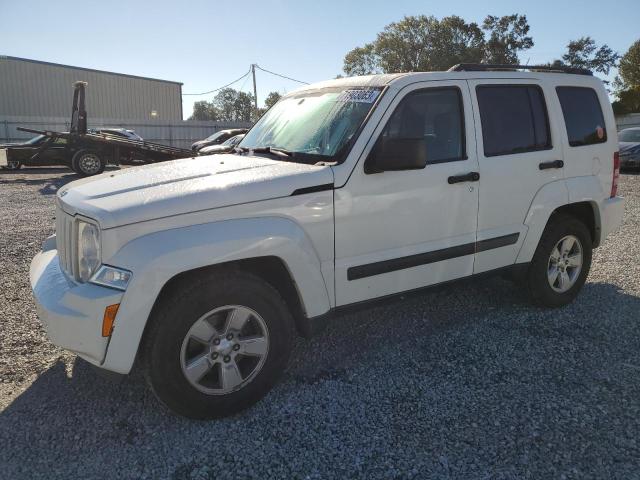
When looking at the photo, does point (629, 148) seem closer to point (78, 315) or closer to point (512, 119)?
point (512, 119)

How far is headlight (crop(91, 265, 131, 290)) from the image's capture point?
243cm

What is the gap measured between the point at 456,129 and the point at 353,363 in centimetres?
180

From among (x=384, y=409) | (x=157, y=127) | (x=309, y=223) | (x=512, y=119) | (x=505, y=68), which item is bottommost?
(x=384, y=409)

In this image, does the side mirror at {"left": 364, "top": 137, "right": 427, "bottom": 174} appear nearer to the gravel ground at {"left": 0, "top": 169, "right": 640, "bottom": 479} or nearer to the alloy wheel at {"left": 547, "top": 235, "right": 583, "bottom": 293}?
the gravel ground at {"left": 0, "top": 169, "right": 640, "bottom": 479}

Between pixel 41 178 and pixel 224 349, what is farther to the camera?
pixel 41 178

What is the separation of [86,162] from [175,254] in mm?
13853

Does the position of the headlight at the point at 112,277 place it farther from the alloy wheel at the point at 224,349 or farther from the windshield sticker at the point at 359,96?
the windshield sticker at the point at 359,96

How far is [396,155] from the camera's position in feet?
9.69

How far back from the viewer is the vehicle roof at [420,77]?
335 cm

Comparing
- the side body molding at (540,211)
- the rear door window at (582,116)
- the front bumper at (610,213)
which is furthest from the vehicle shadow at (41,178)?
the front bumper at (610,213)

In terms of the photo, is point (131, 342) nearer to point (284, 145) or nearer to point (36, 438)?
point (36, 438)

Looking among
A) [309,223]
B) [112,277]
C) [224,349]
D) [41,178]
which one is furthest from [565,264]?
[41,178]

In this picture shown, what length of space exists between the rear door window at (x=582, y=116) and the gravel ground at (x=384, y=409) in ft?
4.98

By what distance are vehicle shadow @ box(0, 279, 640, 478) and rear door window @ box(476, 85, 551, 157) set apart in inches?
44.1
